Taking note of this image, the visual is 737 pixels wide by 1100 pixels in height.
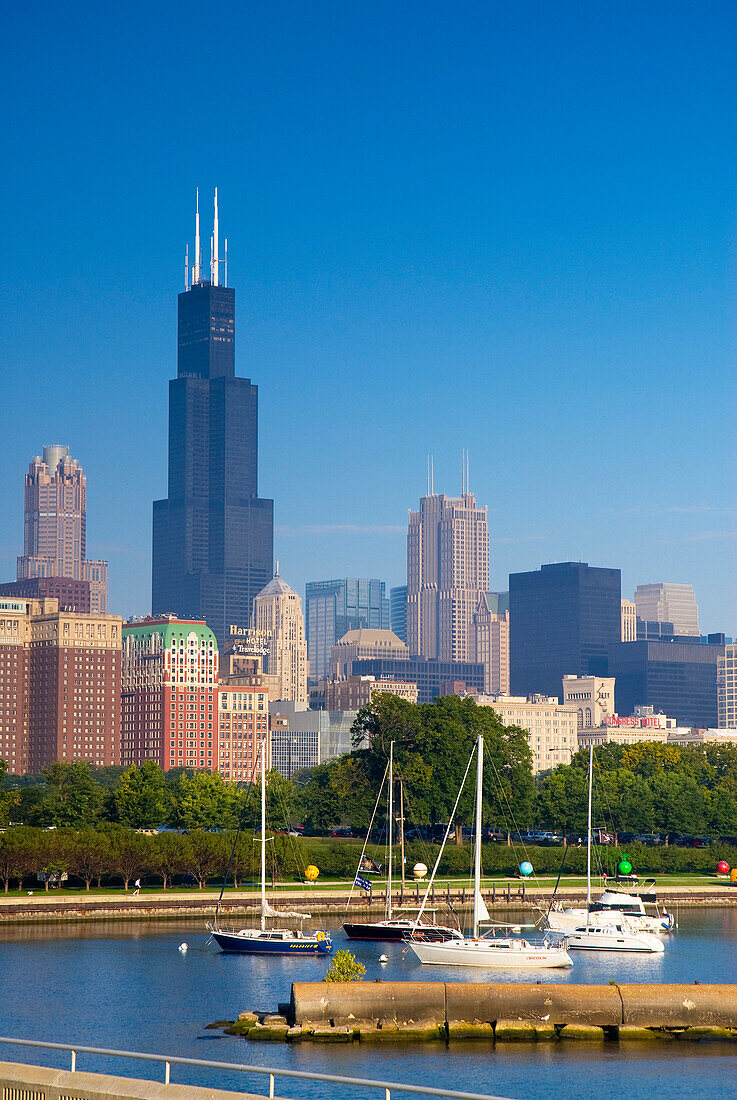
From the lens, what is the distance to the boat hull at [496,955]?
93438 millimetres

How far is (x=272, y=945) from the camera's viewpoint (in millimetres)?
104625

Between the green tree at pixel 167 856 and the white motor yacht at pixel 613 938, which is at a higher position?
the green tree at pixel 167 856

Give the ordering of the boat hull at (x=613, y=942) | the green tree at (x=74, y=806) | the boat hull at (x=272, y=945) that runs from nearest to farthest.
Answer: the boat hull at (x=272, y=945) < the boat hull at (x=613, y=942) < the green tree at (x=74, y=806)

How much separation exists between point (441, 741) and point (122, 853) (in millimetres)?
51164

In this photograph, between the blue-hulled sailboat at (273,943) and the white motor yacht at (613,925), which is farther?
the white motor yacht at (613,925)

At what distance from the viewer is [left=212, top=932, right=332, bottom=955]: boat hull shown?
10462 centimetres

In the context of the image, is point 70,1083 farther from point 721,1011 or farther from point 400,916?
point 400,916

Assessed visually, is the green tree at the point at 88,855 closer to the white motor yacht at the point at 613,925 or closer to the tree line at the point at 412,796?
the tree line at the point at 412,796

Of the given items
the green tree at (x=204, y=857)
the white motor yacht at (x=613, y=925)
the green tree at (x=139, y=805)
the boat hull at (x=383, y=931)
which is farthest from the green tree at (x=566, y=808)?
the boat hull at (x=383, y=931)

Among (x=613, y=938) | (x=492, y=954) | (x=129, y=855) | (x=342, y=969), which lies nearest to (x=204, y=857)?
(x=129, y=855)

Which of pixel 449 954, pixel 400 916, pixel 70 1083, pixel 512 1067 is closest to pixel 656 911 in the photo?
pixel 400 916

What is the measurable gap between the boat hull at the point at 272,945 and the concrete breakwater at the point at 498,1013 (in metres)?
34.3

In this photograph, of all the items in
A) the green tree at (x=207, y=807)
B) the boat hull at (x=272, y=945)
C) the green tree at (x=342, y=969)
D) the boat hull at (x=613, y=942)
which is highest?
the green tree at (x=207, y=807)

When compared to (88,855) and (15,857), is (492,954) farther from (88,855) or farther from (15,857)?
(15,857)
